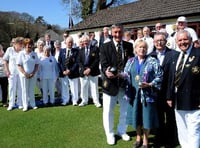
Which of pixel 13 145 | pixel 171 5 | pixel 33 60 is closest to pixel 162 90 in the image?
pixel 13 145

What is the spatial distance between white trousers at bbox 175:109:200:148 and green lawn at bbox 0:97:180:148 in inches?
57.1

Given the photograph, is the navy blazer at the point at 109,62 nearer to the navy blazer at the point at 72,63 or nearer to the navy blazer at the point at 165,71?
the navy blazer at the point at 165,71

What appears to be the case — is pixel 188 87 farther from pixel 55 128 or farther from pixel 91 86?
pixel 91 86

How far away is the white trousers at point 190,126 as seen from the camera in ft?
14.9

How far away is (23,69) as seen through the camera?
9.01 m

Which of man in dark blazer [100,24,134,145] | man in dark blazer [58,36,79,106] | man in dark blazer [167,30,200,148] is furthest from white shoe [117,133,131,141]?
man in dark blazer [58,36,79,106]

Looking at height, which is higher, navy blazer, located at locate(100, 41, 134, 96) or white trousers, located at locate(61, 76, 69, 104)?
navy blazer, located at locate(100, 41, 134, 96)

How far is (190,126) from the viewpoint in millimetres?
4582

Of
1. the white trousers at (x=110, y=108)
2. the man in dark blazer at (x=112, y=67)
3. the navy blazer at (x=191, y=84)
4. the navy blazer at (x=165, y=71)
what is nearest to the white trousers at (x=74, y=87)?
the white trousers at (x=110, y=108)

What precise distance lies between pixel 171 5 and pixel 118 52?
13.9 meters

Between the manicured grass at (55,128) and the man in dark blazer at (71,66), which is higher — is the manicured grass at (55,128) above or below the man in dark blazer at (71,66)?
below

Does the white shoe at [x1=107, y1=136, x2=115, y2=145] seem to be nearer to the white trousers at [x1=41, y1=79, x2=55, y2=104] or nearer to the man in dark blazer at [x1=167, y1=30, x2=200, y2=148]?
the man in dark blazer at [x1=167, y1=30, x2=200, y2=148]

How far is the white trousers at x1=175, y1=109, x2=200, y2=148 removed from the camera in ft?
14.9

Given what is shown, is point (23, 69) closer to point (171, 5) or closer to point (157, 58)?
point (157, 58)
